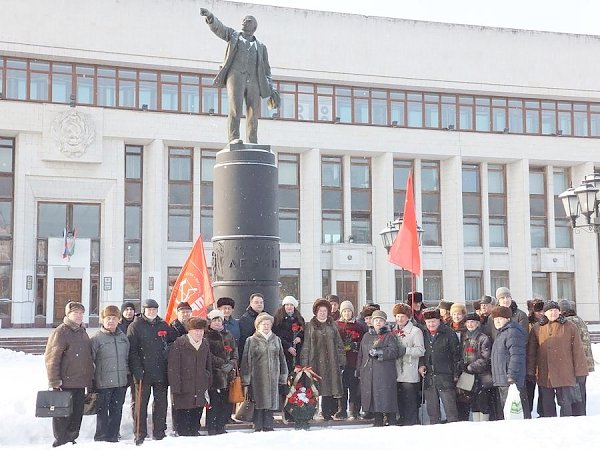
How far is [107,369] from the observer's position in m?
8.77

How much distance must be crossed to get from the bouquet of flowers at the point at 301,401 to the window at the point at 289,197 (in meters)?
27.8

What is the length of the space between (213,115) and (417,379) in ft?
90.5

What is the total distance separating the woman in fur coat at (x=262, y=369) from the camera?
9.17m

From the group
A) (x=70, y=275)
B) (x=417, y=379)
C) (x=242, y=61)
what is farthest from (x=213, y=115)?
(x=417, y=379)

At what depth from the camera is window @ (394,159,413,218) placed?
39.0 metres

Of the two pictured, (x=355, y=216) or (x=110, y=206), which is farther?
(x=355, y=216)

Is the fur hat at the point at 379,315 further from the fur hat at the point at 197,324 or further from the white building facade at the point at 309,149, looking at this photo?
the white building facade at the point at 309,149

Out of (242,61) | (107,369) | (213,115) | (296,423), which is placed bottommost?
(296,423)

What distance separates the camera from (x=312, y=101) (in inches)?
1476

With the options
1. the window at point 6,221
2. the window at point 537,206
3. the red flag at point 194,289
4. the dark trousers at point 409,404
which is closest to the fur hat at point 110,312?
the red flag at point 194,289

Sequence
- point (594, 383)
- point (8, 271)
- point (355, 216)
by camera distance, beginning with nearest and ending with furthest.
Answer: point (594, 383)
point (8, 271)
point (355, 216)

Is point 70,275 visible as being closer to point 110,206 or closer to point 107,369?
point 110,206

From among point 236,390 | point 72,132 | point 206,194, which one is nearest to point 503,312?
point 236,390

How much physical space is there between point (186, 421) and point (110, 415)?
2.79 ft
